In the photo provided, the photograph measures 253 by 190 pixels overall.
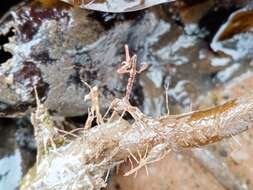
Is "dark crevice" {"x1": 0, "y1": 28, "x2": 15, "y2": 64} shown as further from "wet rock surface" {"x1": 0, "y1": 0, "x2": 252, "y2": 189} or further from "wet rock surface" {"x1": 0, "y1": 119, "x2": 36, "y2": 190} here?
"wet rock surface" {"x1": 0, "y1": 119, "x2": 36, "y2": 190}

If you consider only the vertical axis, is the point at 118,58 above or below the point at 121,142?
above

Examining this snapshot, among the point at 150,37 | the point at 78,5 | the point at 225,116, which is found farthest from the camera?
the point at 150,37

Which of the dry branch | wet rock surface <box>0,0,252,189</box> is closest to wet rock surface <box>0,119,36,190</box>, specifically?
wet rock surface <box>0,0,252,189</box>

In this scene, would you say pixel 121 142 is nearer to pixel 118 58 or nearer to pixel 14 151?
pixel 118 58

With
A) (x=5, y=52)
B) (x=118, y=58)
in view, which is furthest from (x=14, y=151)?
(x=118, y=58)

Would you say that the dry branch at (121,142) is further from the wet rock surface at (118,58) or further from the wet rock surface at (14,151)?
the wet rock surface at (14,151)

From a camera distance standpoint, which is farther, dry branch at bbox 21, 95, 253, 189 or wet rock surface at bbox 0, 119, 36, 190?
wet rock surface at bbox 0, 119, 36, 190

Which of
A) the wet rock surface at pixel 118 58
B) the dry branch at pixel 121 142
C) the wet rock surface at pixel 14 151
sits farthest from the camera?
the wet rock surface at pixel 14 151

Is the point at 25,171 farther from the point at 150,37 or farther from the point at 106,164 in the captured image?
the point at 150,37

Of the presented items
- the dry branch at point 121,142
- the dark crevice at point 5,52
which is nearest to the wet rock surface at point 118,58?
the dark crevice at point 5,52

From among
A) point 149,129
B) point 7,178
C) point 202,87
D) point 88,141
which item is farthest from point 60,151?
point 202,87

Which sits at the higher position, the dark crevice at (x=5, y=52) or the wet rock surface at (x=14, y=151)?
the dark crevice at (x=5, y=52)
